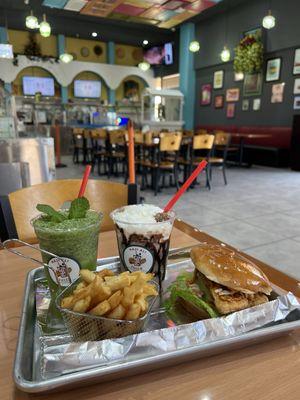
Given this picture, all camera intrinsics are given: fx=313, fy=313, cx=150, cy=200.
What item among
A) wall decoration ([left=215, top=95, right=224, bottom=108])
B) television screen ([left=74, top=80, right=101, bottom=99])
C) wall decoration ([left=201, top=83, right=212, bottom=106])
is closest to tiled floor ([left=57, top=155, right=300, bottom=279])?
wall decoration ([left=215, top=95, right=224, bottom=108])

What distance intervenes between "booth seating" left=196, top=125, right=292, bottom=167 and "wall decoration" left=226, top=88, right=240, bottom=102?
4.33 ft

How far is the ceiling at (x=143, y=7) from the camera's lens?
6684 millimetres

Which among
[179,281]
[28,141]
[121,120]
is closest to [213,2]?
[28,141]

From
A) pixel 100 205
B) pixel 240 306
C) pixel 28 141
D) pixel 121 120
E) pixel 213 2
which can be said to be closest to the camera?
pixel 240 306

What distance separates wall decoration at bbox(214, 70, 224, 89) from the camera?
10.7 metres

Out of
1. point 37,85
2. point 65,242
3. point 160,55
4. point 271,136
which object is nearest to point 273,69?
point 271,136

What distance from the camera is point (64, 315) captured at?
0.50m

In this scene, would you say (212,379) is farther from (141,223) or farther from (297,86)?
(297,86)

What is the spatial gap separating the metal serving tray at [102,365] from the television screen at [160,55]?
45.2 ft

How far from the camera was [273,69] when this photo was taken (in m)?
8.78

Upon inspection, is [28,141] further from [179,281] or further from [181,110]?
[181,110]

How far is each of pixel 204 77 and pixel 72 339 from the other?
12.1 m

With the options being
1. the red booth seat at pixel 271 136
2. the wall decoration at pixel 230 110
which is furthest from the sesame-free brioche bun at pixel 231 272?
the wall decoration at pixel 230 110

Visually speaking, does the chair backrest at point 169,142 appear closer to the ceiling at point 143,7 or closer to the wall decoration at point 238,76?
the ceiling at point 143,7
